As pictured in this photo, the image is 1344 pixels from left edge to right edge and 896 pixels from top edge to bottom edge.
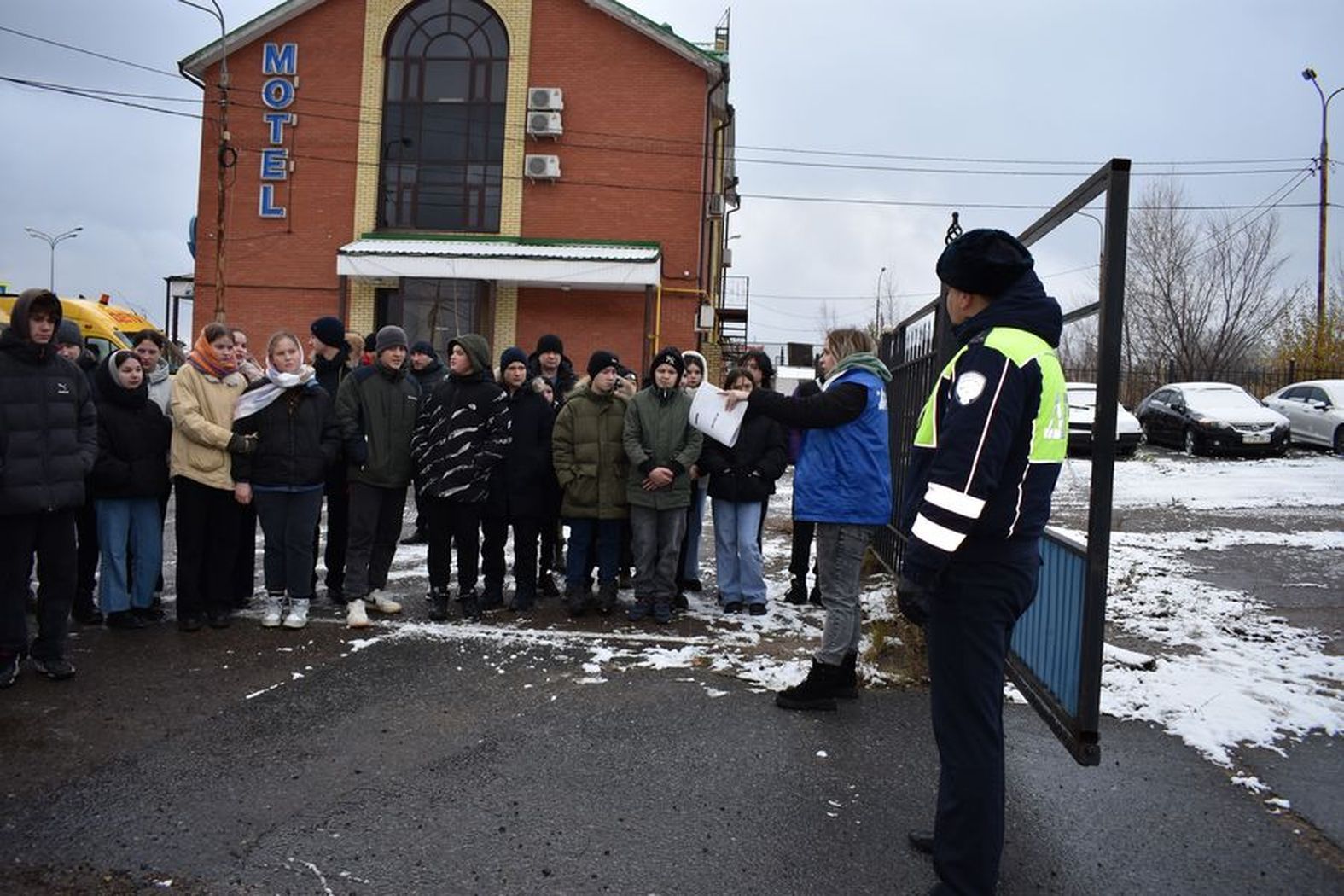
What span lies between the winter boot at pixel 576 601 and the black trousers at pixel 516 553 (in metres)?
0.39

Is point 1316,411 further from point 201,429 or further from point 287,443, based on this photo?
point 201,429

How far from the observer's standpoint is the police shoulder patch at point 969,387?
10.5 feet

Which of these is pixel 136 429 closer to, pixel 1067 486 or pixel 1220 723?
pixel 1220 723

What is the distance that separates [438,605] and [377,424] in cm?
137

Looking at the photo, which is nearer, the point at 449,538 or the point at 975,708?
the point at 975,708

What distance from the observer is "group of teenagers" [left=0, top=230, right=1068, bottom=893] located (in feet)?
10.9

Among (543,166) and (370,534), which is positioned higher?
(543,166)

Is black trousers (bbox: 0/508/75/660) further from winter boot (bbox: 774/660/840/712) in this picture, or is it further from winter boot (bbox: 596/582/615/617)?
winter boot (bbox: 774/660/840/712)

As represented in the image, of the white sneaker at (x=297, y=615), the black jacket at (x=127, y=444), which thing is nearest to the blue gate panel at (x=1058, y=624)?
the white sneaker at (x=297, y=615)

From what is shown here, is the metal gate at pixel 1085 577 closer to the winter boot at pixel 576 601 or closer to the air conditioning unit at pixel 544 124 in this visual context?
the winter boot at pixel 576 601

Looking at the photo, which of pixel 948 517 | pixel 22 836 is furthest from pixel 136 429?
pixel 948 517

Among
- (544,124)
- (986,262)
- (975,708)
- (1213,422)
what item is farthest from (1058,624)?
(544,124)

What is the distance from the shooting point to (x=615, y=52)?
26.2 m

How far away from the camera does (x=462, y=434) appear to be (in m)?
7.37
